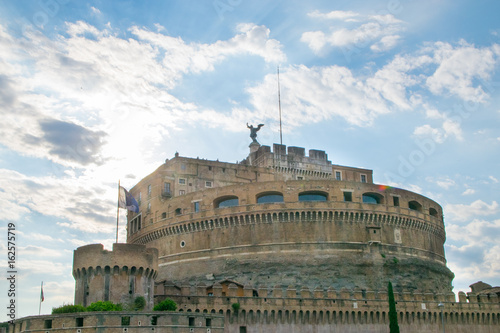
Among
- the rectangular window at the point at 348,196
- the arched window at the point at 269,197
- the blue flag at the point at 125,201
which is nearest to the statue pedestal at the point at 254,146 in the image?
the arched window at the point at 269,197

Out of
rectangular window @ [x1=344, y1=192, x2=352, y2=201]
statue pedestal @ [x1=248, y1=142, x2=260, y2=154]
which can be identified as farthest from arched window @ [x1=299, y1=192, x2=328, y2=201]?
statue pedestal @ [x1=248, y1=142, x2=260, y2=154]

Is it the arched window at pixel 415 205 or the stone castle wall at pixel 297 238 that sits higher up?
the arched window at pixel 415 205

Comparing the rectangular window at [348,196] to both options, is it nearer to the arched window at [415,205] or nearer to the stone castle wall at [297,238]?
the stone castle wall at [297,238]

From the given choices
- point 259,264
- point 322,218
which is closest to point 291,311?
point 259,264

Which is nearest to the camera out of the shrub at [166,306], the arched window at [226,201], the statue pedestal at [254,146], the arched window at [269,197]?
the shrub at [166,306]

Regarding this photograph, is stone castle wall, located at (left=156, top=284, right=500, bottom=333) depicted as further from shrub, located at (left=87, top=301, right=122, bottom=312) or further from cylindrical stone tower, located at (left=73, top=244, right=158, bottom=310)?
shrub, located at (left=87, top=301, right=122, bottom=312)

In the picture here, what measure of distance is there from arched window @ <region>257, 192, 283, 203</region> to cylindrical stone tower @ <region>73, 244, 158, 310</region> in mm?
20251

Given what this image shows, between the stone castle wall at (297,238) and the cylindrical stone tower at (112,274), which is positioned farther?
the stone castle wall at (297,238)

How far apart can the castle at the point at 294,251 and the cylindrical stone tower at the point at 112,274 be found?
2.84 feet

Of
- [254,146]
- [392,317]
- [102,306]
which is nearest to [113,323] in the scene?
[102,306]

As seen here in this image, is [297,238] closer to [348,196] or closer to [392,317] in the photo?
[348,196]

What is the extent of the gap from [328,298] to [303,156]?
84.0ft

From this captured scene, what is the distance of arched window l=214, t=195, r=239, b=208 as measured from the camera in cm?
5991

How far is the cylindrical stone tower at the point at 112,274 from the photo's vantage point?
40031 millimetres
